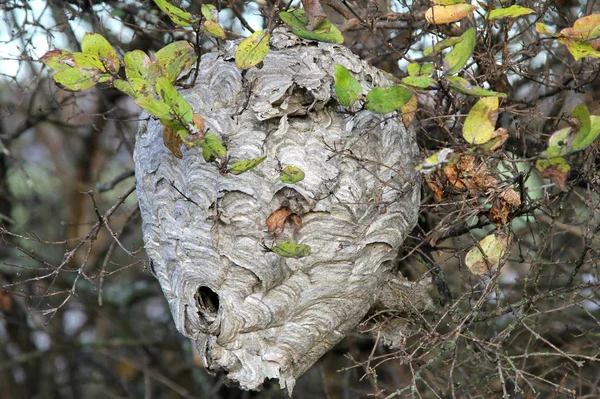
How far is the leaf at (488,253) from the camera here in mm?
2365

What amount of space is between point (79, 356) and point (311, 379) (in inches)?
82.2

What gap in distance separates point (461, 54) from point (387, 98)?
0.80 ft

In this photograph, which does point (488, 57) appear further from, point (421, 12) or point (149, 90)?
point (149, 90)

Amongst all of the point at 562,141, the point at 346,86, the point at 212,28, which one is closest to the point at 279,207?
the point at 346,86

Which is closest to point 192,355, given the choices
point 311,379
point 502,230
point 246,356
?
point 311,379

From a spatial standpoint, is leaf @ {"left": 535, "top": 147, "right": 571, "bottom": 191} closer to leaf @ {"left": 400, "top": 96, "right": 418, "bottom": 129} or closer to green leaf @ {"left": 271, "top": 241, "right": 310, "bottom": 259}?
leaf @ {"left": 400, "top": 96, "right": 418, "bottom": 129}

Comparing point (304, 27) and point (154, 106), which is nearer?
point (154, 106)

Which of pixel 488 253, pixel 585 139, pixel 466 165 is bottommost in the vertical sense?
pixel 488 253

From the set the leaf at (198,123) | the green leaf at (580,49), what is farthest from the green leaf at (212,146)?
the green leaf at (580,49)

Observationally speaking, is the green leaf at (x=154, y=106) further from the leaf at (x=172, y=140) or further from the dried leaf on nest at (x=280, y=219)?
the dried leaf on nest at (x=280, y=219)

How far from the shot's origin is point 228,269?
2.45 metres

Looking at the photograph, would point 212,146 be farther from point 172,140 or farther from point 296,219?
point 296,219

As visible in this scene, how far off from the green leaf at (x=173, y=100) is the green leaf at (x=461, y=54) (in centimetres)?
75

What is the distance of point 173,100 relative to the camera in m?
1.96
